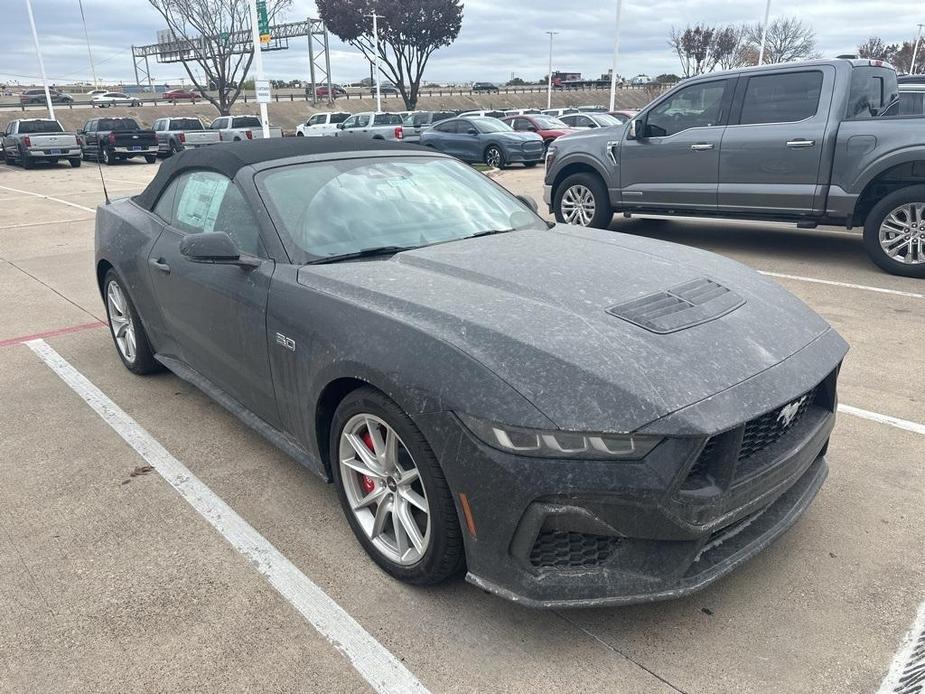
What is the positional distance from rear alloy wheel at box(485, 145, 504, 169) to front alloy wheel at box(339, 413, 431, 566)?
17.5 m

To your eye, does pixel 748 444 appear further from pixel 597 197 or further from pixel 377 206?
pixel 597 197

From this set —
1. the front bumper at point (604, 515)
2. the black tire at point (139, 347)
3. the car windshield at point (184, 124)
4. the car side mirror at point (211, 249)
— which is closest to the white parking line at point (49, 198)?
the black tire at point (139, 347)

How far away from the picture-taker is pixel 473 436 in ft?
6.96

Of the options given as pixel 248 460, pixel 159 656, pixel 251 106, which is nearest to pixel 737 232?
pixel 248 460

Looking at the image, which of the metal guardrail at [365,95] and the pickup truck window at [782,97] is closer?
the pickup truck window at [782,97]

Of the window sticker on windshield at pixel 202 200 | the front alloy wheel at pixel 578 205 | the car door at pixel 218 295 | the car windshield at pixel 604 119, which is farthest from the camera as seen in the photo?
the car windshield at pixel 604 119

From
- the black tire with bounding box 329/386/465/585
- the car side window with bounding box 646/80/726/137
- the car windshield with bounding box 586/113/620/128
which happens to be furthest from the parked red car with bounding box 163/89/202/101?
the black tire with bounding box 329/386/465/585

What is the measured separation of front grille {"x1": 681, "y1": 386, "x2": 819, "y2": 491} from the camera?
2104 mm

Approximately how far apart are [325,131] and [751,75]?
2278cm

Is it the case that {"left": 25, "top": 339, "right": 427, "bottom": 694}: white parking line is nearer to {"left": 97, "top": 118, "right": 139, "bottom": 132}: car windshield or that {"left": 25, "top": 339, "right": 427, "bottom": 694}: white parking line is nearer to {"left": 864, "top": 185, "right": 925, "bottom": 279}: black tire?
{"left": 864, "top": 185, "right": 925, "bottom": 279}: black tire

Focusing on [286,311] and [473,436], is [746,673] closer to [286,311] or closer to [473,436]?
[473,436]

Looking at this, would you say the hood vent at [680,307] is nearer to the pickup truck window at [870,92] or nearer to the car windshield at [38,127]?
the pickup truck window at [870,92]

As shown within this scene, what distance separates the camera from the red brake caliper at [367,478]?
8.65 feet

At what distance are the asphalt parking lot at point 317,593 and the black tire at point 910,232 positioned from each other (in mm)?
2798
